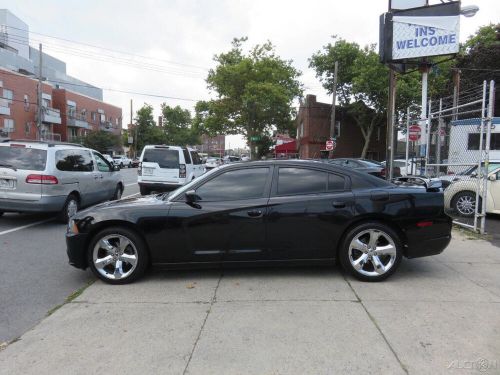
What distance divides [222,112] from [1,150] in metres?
34.9

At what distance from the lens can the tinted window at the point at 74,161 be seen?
8.81 meters

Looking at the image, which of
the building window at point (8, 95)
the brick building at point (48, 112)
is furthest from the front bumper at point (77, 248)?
the building window at point (8, 95)

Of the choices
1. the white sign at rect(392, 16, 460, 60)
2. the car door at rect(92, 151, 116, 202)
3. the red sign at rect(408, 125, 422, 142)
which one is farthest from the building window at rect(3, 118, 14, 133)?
the red sign at rect(408, 125, 422, 142)

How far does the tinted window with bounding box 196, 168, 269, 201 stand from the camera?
5023 millimetres

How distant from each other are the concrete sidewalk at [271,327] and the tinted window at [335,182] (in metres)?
1.11

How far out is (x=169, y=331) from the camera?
3.66 m

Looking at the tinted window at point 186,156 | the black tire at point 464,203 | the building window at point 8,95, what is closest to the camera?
the black tire at point 464,203

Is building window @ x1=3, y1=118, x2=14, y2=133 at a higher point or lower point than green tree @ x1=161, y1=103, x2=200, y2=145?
lower

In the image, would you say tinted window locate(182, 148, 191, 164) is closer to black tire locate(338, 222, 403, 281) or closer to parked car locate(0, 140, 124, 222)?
parked car locate(0, 140, 124, 222)

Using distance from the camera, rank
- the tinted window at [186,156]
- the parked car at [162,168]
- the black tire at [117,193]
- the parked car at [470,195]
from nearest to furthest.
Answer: the parked car at [470,195] → the black tire at [117,193] → the parked car at [162,168] → the tinted window at [186,156]

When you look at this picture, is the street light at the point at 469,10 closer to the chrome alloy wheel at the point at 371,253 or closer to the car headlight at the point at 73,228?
the chrome alloy wheel at the point at 371,253

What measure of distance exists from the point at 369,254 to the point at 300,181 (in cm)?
121

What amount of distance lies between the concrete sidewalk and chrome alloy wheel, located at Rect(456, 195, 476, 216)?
470 cm

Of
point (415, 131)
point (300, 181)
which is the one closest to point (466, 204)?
point (415, 131)
